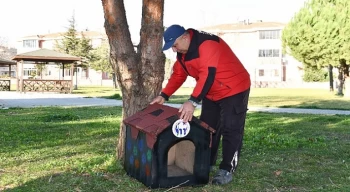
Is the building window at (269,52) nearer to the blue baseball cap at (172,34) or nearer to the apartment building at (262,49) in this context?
the apartment building at (262,49)

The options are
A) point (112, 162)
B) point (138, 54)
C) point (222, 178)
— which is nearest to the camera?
point (222, 178)

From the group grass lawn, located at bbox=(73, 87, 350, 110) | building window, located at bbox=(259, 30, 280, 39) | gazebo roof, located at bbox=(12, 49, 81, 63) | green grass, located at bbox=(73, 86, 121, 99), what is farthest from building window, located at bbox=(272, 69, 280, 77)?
gazebo roof, located at bbox=(12, 49, 81, 63)

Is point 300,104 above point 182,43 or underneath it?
underneath

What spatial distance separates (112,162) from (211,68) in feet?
5.98

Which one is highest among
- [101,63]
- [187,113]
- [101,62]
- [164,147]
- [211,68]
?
[101,62]

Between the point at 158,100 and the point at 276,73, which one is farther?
the point at 276,73

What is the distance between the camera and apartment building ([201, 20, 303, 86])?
66562mm

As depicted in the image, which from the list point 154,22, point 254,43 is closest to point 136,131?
point 154,22

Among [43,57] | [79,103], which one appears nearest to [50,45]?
[43,57]

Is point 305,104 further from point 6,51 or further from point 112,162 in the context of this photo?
point 6,51

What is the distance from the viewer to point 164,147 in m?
3.90

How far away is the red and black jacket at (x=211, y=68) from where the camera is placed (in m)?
3.94

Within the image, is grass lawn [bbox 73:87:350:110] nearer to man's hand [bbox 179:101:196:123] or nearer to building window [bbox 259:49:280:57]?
man's hand [bbox 179:101:196:123]

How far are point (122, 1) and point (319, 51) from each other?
28065 millimetres
